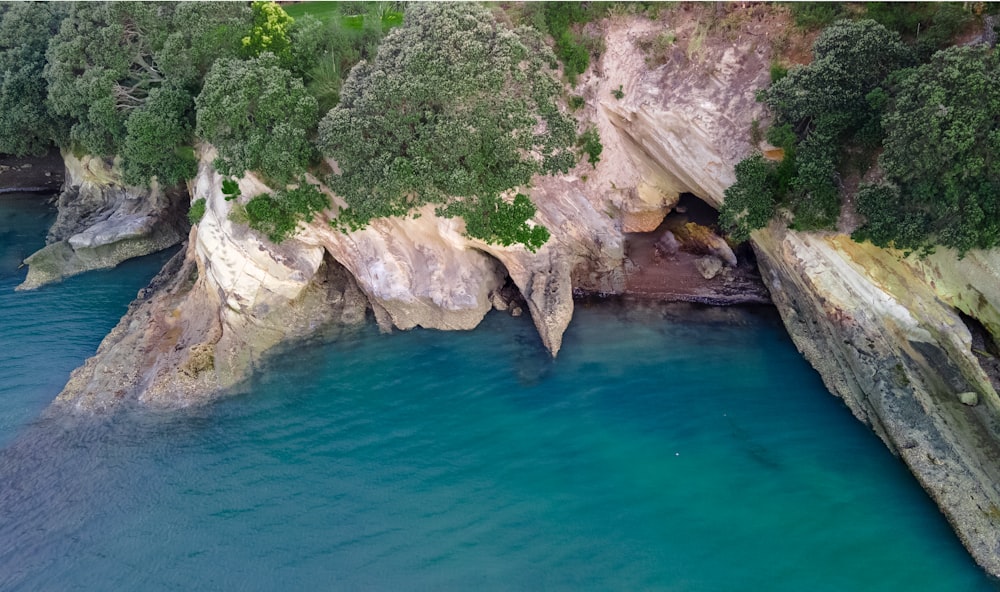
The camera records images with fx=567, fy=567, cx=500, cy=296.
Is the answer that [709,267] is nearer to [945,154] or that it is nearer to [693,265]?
[693,265]

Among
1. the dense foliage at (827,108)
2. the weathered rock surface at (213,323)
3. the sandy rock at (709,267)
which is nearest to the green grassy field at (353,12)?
the weathered rock surface at (213,323)

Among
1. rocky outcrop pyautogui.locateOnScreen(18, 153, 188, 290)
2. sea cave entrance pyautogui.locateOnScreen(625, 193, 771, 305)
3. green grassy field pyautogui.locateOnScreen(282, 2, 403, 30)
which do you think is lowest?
rocky outcrop pyautogui.locateOnScreen(18, 153, 188, 290)

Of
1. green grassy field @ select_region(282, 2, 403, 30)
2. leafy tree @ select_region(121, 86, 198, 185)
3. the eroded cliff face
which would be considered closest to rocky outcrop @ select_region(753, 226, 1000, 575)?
the eroded cliff face

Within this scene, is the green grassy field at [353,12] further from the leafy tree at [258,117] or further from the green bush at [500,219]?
the green bush at [500,219]

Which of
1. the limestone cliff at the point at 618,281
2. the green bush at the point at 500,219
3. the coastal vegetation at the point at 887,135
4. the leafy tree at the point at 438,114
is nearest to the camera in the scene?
the coastal vegetation at the point at 887,135

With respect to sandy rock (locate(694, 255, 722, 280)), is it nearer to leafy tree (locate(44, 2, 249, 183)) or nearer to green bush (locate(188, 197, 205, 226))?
green bush (locate(188, 197, 205, 226))
